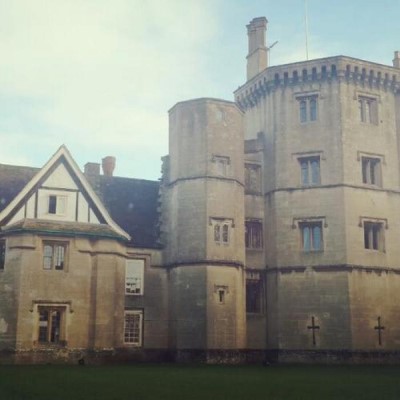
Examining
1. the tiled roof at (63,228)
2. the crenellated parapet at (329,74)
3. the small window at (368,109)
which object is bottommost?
the tiled roof at (63,228)

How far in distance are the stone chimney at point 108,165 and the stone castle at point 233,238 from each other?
256 centimetres

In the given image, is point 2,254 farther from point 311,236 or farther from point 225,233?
point 311,236

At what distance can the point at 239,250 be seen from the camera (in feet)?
119

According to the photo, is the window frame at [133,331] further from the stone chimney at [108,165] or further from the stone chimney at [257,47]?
the stone chimney at [257,47]

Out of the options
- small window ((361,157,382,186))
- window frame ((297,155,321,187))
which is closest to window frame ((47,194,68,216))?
window frame ((297,155,321,187))

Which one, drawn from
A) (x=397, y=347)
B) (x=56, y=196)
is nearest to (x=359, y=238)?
(x=397, y=347)

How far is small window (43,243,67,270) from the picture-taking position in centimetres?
3203

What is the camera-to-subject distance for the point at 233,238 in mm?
35844

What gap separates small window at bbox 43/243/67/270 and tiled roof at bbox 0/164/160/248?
3.94m

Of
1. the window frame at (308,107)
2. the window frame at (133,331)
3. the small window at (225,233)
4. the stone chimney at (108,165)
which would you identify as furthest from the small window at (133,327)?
the window frame at (308,107)

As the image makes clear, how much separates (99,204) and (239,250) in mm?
8474

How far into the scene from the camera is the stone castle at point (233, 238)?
3200cm

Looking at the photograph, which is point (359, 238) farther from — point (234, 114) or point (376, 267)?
point (234, 114)

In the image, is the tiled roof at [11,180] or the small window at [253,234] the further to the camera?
the small window at [253,234]
